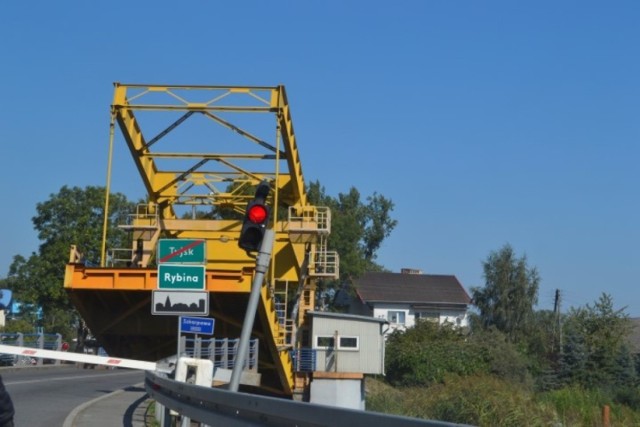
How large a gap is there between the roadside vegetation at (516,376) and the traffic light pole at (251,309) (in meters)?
19.7

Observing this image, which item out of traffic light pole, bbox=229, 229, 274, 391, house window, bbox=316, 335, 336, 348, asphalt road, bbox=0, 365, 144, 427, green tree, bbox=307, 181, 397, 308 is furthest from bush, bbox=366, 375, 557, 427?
green tree, bbox=307, 181, 397, 308

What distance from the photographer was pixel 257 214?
1082 centimetres

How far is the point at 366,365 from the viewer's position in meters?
44.2

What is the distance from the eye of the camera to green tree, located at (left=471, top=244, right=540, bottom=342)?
3652 inches

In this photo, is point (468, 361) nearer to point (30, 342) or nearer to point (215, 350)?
point (30, 342)

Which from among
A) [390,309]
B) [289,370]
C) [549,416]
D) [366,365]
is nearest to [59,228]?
[366,365]

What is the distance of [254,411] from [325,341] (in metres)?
35.0

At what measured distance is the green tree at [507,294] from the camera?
92.8 m

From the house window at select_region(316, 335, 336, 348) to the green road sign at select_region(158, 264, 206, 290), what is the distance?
2420 cm

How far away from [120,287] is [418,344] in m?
35.4

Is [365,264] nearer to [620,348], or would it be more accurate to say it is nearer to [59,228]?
[620,348]

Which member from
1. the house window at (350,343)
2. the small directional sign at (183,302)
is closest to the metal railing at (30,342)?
the house window at (350,343)

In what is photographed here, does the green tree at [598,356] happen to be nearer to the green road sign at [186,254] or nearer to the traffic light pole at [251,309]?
the green road sign at [186,254]

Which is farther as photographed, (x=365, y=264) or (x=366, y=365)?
(x=365, y=264)
